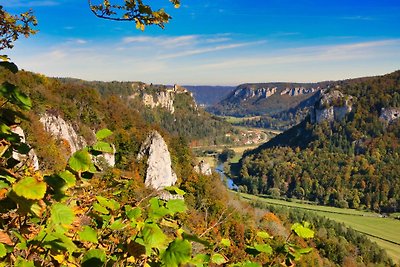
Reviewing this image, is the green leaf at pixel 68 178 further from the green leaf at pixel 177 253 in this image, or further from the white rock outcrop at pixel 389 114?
the white rock outcrop at pixel 389 114

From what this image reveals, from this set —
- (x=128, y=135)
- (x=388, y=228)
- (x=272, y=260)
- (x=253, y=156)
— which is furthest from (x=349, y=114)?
(x=272, y=260)

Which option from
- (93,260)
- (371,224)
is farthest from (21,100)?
(371,224)

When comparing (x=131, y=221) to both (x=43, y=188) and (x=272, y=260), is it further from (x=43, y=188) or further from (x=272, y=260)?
(x=272, y=260)

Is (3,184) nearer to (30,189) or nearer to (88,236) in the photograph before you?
(30,189)

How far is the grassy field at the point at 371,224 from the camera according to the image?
84438mm

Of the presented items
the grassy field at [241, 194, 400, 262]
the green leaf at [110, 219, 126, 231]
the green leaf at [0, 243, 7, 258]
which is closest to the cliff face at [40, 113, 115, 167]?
the green leaf at [110, 219, 126, 231]

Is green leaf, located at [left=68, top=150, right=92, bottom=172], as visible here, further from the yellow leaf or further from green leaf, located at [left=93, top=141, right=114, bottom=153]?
the yellow leaf

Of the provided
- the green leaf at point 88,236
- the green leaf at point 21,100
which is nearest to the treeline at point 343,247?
the green leaf at point 88,236

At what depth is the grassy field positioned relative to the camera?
277ft

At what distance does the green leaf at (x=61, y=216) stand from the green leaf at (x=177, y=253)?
1.56ft

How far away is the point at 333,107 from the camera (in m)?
189

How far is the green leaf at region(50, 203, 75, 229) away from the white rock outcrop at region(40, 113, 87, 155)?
4105 centimetres

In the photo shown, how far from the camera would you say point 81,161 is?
6.49ft

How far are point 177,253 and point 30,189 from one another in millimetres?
715
